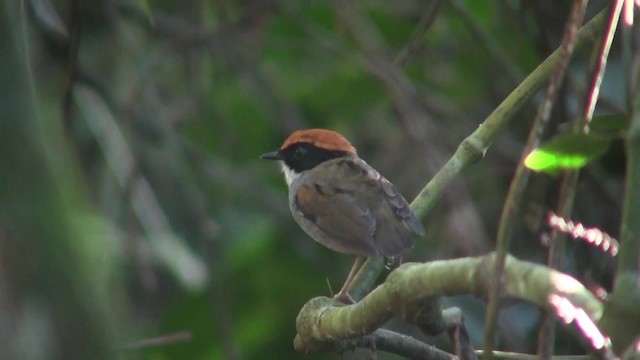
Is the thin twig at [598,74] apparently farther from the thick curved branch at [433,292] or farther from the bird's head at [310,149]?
the bird's head at [310,149]

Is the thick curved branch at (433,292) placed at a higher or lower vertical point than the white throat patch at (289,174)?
higher

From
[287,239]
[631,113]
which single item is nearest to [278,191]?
[287,239]

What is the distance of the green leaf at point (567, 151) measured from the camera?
2.38 m

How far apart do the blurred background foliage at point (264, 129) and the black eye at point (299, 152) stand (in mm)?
510

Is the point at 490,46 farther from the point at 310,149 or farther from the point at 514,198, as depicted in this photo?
the point at 514,198

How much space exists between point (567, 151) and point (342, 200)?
8.71ft

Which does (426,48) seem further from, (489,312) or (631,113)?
(489,312)

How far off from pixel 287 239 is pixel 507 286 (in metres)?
4.62

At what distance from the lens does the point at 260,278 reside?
6281 millimetres

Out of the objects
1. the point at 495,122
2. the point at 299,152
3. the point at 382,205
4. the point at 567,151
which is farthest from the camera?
the point at 299,152

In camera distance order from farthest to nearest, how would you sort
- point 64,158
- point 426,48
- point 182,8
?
point 426,48
point 182,8
point 64,158

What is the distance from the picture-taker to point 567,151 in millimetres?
2410

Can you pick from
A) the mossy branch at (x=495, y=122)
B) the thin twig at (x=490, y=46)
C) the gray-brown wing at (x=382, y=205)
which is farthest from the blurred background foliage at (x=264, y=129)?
the mossy branch at (x=495, y=122)

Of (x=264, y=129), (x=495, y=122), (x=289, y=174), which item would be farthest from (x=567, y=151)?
(x=264, y=129)
